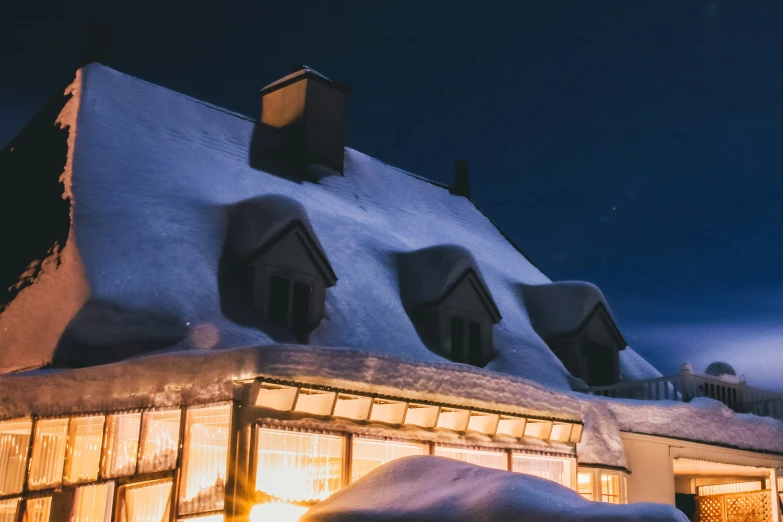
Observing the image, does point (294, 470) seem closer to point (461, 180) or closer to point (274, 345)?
point (274, 345)

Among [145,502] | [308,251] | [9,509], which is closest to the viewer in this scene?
[145,502]

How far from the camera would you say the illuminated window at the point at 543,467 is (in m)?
15.4

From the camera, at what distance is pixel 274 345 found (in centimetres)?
1194

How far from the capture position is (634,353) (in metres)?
24.5

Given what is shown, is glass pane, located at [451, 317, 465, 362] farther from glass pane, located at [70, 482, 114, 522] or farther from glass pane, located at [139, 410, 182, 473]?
glass pane, located at [70, 482, 114, 522]

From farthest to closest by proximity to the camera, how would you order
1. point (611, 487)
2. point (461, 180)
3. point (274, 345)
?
point (461, 180), point (611, 487), point (274, 345)

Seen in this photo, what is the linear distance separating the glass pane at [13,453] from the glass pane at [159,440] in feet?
7.67

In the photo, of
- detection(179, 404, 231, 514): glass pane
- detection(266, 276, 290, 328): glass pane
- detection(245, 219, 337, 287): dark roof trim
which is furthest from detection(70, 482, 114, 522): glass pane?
detection(245, 219, 337, 287): dark roof trim

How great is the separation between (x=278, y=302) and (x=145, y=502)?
4.53m

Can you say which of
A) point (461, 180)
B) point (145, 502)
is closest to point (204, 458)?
point (145, 502)

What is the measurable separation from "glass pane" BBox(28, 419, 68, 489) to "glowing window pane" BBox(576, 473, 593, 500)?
923cm

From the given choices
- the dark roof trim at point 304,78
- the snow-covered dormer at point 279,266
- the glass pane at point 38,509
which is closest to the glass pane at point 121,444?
the glass pane at point 38,509

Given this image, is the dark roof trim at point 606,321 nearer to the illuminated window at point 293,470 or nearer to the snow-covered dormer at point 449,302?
the snow-covered dormer at point 449,302

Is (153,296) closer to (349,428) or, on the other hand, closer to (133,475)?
(133,475)
